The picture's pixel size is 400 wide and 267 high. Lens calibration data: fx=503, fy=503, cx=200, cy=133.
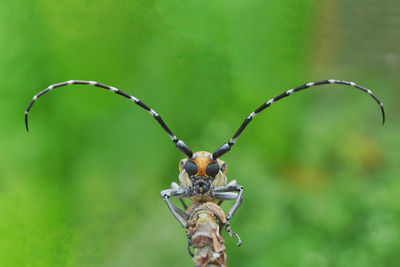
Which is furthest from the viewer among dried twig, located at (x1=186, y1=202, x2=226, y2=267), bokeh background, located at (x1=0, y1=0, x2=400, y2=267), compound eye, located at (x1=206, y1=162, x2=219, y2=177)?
bokeh background, located at (x1=0, y1=0, x2=400, y2=267)

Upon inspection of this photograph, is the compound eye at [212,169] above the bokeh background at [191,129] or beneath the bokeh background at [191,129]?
beneath

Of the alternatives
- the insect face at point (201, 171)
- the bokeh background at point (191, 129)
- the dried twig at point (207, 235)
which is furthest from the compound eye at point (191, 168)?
the bokeh background at point (191, 129)

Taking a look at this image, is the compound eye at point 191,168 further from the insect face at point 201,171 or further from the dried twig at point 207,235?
the dried twig at point 207,235

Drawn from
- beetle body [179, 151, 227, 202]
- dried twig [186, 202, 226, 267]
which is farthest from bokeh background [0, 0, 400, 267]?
dried twig [186, 202, 226, 267]

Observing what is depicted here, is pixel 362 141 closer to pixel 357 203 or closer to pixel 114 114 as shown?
pixel 357 203

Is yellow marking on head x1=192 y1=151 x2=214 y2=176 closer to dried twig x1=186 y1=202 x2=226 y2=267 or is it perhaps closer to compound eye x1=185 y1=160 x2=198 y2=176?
compound eye x1=185 y1=160 x2=198 y2=176
